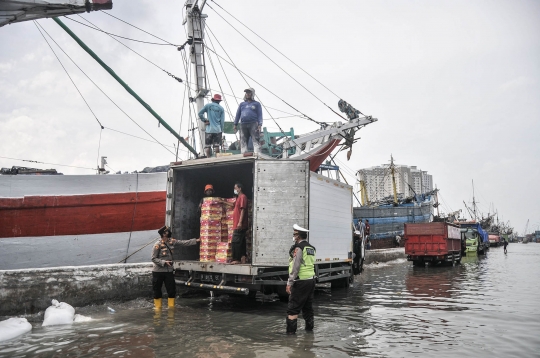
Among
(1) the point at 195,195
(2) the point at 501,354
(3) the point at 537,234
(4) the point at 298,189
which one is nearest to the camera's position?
(2) the point at 501,354

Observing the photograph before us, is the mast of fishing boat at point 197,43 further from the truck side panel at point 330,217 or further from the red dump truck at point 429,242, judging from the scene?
the red dump truck at point 429,242

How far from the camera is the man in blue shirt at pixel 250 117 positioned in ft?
33.0

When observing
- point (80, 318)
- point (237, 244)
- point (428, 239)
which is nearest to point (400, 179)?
point (428, 239)

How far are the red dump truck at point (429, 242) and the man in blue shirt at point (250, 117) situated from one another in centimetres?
1435

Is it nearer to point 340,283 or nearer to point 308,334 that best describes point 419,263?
point 340,283

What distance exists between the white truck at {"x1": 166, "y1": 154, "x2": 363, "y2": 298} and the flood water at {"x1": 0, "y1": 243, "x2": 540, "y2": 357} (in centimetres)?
73

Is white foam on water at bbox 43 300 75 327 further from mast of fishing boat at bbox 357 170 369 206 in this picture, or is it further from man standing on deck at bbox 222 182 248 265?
mast of fishing boat at bbox 357 170 369 206

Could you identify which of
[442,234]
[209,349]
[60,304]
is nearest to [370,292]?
[209,349]

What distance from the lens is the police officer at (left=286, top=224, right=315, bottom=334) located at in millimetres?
6262

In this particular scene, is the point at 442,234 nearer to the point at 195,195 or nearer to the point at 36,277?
the point at 195,195

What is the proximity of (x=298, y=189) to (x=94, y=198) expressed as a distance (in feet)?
21.3

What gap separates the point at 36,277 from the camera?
764cm

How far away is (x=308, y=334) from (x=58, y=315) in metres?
4.45

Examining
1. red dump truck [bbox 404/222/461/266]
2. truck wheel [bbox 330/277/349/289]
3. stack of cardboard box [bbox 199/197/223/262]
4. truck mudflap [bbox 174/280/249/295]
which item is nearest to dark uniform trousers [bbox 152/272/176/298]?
truck mudflap [bbox 174/280/249/295]
